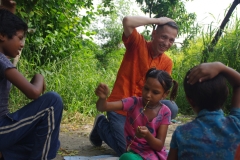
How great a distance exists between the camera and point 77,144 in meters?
3.52

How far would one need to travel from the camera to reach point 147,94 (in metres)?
2.25

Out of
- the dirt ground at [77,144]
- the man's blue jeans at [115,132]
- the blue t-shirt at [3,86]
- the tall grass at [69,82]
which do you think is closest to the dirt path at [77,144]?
the dirt ground at [77,144]

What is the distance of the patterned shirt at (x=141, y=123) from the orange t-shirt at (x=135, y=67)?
1.94 ft

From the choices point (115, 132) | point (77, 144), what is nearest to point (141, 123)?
point (115, 132)

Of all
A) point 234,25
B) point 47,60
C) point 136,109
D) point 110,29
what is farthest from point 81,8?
point 110,29

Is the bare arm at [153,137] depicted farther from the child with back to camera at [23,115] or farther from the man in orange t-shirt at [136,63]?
the man in orange t-shirt at [136,63]

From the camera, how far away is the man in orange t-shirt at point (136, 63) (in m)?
2.93

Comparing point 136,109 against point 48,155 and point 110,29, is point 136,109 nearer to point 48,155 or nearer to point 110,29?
point 48,155

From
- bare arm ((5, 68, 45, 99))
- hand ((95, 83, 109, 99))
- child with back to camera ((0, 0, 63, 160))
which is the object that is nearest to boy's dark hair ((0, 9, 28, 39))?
child with back to camera ((0, 0, 63, 160))

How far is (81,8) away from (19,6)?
94.9 inches

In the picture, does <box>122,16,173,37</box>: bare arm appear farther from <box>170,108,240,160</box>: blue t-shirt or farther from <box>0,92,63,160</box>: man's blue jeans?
<box>170,108,240,160</box>: blue t-shirt

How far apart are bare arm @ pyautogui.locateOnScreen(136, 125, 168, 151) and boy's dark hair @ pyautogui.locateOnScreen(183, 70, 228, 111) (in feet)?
1.59

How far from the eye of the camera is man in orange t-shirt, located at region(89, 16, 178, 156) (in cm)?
293

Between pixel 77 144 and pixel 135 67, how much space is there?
1148 millimetres
